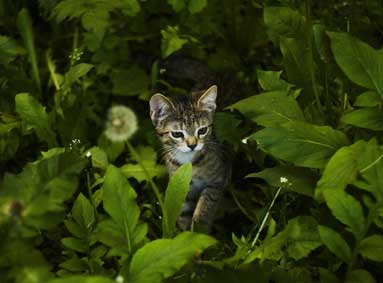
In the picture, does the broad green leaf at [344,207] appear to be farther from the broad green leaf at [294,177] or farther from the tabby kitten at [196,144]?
the tabby kitten at [196,144]

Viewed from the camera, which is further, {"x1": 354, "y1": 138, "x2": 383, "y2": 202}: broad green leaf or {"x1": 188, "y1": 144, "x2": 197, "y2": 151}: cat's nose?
{"x1": 188, "y1": 144, "x2": 197, "y2": 151}: cat's nose

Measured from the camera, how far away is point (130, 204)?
111 inches

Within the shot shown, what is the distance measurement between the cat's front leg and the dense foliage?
149mm

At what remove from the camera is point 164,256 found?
2535 millimetres

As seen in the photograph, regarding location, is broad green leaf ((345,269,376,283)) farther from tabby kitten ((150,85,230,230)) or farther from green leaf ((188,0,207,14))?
green leaf ((188,0,207,14))

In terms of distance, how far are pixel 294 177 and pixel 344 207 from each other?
1.63 ft

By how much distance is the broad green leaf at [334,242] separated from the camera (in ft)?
9.18

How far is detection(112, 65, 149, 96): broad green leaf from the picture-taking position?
470cm

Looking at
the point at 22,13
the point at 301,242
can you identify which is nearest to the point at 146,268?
the point at 301,242

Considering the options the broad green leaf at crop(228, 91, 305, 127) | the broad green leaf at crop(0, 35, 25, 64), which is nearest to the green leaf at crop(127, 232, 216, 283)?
the broad green leaf at crop(228, 91, 305, 127)

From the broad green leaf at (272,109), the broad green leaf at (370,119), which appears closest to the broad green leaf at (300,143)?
the broad green leaf at (370,119)

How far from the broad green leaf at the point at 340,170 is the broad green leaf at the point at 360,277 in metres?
0.38

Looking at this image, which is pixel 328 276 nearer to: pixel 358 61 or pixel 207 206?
pixel 358 61

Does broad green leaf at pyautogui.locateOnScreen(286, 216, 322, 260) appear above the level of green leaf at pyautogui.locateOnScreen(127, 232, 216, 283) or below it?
below
